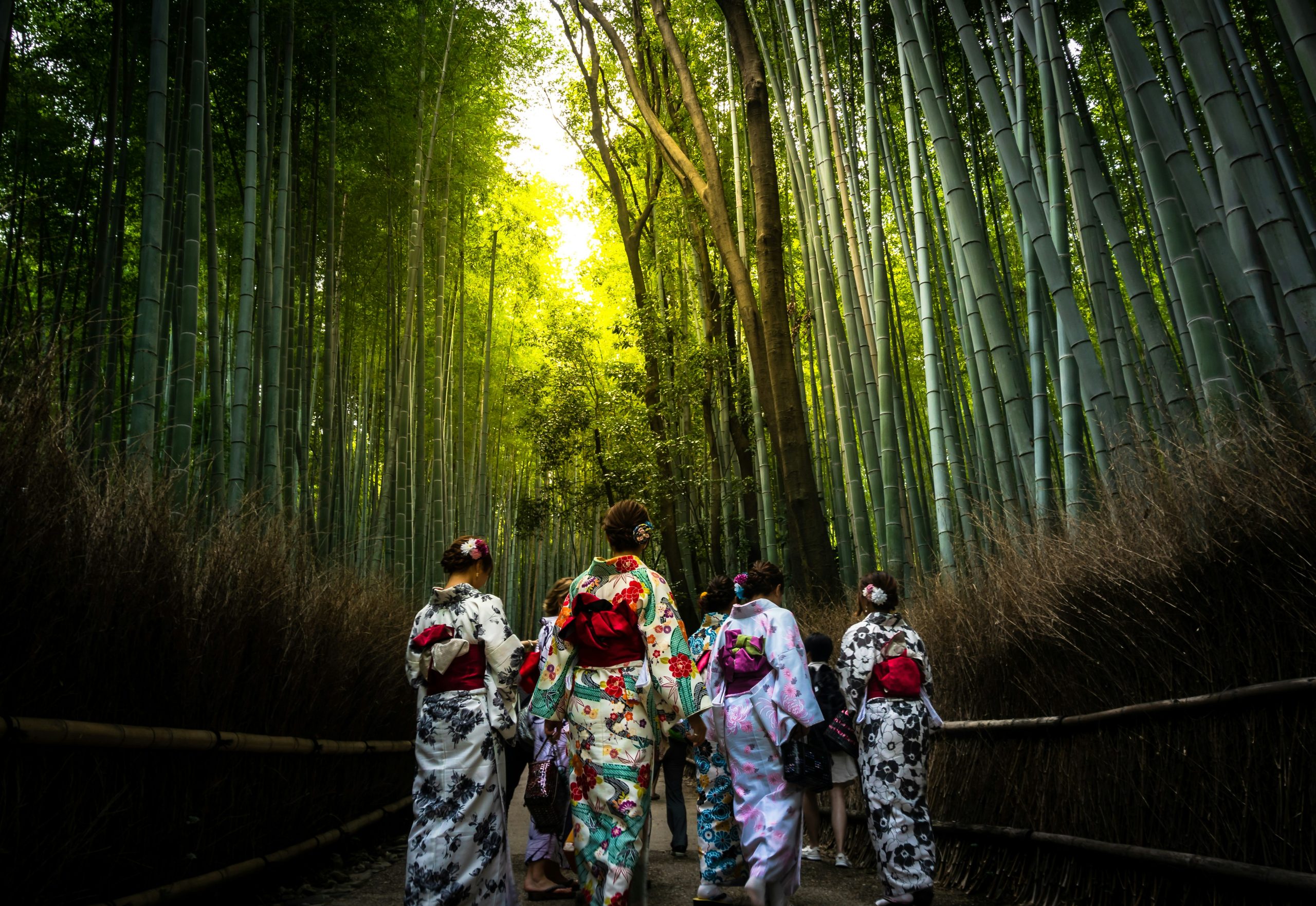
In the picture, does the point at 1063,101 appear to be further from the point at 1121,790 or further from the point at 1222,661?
the point at 1121,790

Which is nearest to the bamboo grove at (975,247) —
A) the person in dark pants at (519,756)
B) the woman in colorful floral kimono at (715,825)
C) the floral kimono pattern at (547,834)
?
the woman in colorful floral kimono at (715,825)

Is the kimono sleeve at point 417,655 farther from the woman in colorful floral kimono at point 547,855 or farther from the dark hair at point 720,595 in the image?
the dark hair at point 720,595

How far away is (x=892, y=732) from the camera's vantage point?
308 centimetres

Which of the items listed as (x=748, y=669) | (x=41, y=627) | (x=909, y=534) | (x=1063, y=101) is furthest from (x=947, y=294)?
(x=41, y=627)

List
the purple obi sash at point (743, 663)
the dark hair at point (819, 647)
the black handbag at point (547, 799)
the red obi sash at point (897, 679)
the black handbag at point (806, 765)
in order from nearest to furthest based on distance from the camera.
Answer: the black handbag at point (806, 765) < the purple obi sash at point (743, 663) < the red obi sash at point (897, 679) < the black handbag at point (547, 799) < the dark hair at point (819, 647)

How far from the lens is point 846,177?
646 cm

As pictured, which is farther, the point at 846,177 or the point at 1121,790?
the point at 846,177

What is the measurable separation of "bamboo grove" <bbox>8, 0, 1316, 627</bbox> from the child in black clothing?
720 millimetres

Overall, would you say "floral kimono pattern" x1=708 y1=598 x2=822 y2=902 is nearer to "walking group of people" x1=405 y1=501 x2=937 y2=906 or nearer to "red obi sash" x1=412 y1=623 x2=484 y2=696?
"walking group of people" x1=405 y1=501 x2=937 y2=906

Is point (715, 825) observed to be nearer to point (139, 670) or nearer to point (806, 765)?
point (806, 765)

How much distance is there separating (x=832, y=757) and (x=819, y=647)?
562 mm

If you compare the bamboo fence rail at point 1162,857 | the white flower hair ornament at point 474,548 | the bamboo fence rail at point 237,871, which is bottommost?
the bamboo fence rail at point 1162,857

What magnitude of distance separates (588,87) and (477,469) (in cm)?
515

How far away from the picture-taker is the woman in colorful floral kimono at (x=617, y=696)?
93.0 inches
